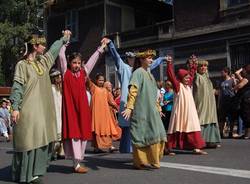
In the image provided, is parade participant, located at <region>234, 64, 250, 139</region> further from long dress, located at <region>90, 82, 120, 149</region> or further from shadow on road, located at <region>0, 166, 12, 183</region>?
shadow on road, located at <region>0, 166, 12, 183</region>

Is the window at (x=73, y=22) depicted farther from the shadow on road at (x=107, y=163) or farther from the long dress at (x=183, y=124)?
the shadow on road at (x=107, y=163)

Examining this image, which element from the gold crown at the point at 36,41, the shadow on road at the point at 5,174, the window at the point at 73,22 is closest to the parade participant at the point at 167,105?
the shadow on road at the point at 5,174

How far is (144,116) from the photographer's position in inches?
292

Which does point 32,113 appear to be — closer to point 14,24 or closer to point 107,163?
point 107,163

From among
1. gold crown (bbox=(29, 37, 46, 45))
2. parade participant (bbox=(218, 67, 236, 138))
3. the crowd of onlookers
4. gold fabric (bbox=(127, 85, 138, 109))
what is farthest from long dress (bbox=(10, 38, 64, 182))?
parade participant (bbox=(218, 67, 236, 138))

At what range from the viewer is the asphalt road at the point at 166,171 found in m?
6.49

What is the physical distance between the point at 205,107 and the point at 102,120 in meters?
2.16

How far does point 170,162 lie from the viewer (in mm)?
8008

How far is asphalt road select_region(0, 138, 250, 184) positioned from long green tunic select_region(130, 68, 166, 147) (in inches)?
17.7

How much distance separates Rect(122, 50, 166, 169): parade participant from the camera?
7332 millimetres

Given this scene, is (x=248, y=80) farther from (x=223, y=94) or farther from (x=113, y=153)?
(x=113, y=153)

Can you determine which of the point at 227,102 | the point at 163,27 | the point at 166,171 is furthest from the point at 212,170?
the point at 163,27

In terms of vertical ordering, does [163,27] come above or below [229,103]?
above

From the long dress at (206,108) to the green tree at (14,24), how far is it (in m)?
20.5
